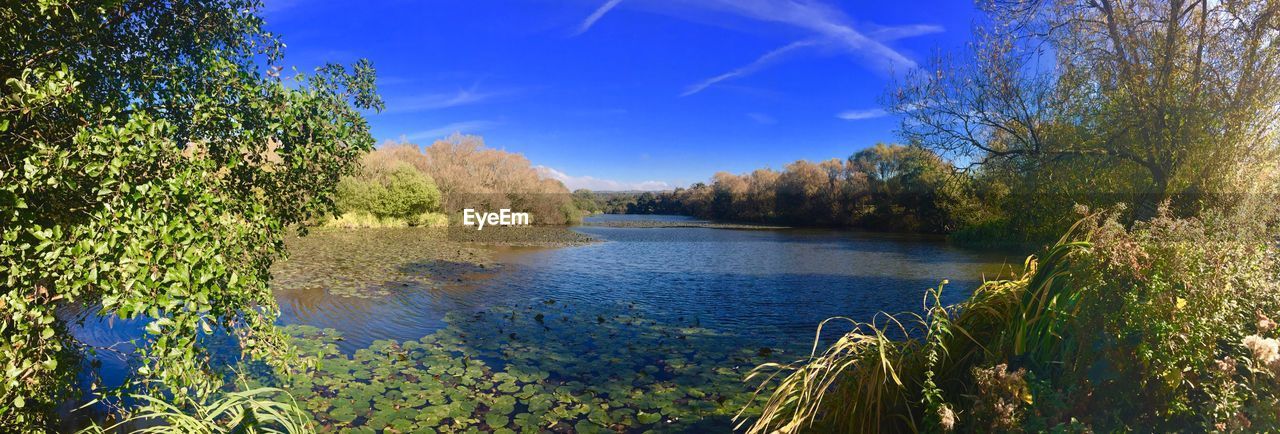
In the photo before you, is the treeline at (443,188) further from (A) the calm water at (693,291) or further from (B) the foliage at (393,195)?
(A) the calm water at (693,291)

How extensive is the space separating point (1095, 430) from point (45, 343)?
534 centimetres

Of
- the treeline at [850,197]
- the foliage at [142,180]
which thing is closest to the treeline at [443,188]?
the treeline at [850,197]

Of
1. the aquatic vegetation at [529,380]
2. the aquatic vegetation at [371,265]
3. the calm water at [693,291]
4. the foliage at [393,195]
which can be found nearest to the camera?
the aquatic vegetation at [529,380]

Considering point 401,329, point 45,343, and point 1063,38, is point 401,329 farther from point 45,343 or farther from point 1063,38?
point 1063,38

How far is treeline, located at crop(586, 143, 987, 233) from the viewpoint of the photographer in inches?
1414

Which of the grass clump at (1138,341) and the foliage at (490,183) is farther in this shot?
the foliage at (490,183)

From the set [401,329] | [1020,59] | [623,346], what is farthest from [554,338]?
[1020,59]

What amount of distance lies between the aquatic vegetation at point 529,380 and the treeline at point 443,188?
2667cm

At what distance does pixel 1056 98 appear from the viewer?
9.73m

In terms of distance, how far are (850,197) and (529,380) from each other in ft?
156

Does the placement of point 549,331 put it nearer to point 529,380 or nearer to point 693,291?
point 529,380

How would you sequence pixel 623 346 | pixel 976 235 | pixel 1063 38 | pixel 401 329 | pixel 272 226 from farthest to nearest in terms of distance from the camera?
Answer: pixel 976 235 → pixel 1063 38 → pixel 401 329 → pixel 623 346 → pixel 272 226

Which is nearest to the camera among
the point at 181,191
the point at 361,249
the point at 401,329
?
the point at 181,191

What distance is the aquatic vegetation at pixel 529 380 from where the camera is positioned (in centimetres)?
494
